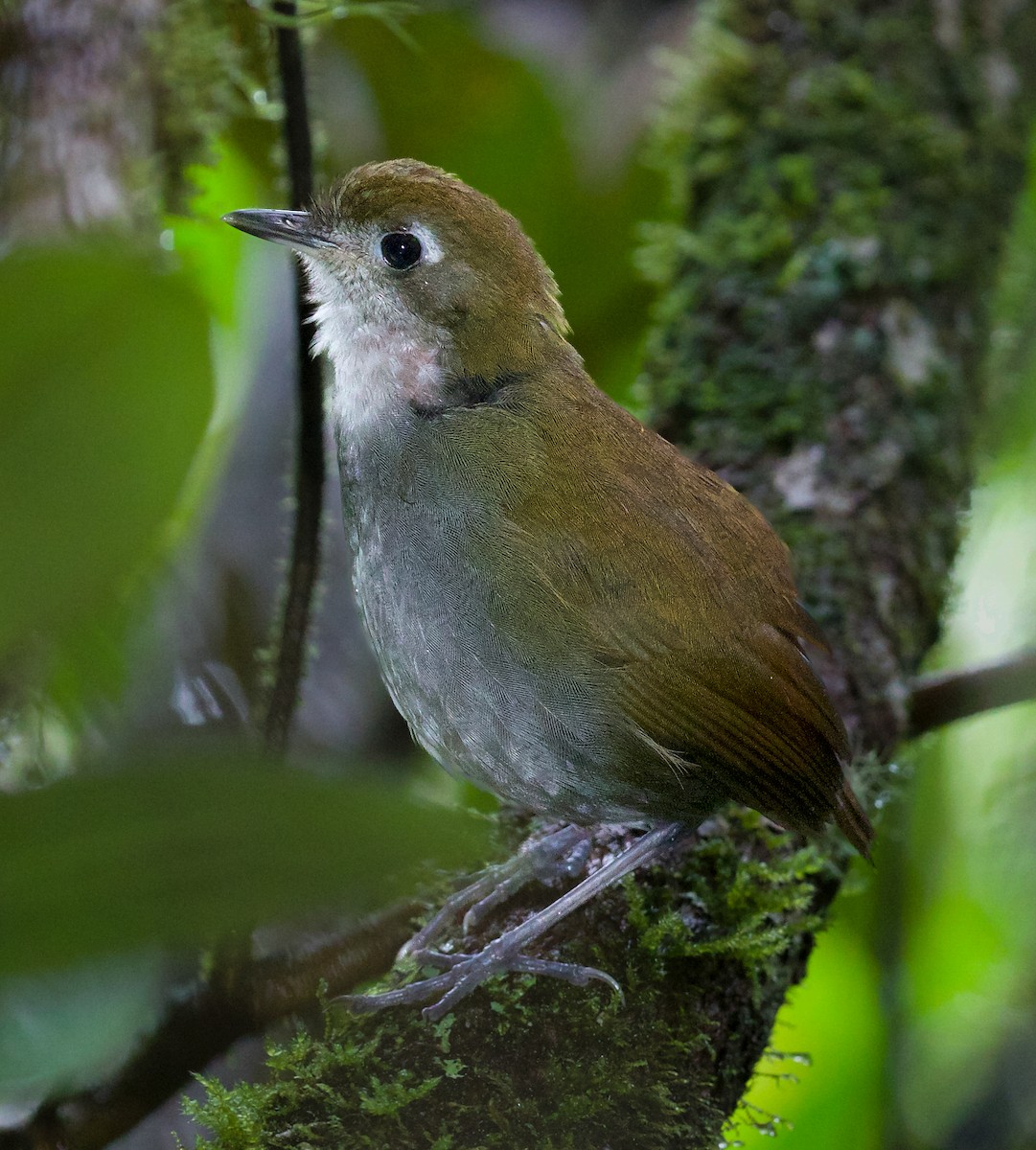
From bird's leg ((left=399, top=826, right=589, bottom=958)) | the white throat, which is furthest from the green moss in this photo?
the white throat

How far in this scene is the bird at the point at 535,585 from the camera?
2068mm

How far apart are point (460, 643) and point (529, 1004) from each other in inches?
24.5

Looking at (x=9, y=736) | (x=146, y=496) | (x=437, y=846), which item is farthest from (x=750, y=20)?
(x=437, y=846)

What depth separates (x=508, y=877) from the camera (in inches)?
93.6

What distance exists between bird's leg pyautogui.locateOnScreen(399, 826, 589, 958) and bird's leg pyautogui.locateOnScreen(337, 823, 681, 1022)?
86mm

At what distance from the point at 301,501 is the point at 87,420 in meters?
1.53

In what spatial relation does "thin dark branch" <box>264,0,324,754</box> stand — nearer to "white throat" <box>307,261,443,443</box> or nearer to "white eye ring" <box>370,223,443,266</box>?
"white throat" <box>307,261,443,443</box>

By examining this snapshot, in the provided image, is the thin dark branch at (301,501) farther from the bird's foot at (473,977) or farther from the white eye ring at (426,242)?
the bird's foot at (473,977)

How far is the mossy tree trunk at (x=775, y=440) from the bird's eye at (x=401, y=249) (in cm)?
110

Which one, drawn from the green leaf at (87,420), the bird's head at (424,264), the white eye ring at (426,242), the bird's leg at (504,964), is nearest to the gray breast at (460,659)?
the bird's leg at (504,964)

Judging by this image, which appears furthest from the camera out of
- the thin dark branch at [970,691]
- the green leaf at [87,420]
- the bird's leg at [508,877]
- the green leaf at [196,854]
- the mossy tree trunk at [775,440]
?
the thin dark branch at [970,691]

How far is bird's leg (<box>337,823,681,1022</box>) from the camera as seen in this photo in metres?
2.02

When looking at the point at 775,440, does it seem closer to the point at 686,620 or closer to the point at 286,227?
the point at 686,620

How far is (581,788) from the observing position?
2166 millimetres
